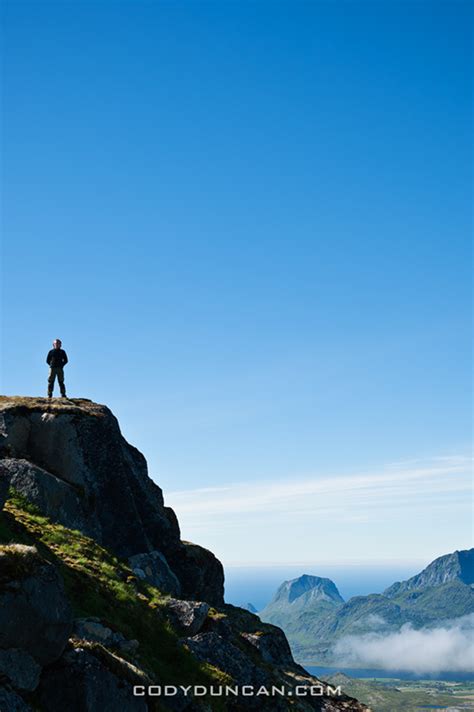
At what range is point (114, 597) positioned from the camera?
28.9m

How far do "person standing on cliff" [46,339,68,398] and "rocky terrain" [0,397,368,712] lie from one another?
286 cm

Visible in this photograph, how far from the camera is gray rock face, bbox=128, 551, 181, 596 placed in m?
40.3

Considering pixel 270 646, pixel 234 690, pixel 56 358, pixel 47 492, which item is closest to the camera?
pixel 234 690

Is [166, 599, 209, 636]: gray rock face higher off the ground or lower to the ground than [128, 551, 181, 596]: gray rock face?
lower

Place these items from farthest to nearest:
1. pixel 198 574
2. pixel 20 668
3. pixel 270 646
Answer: pixel 198 574 < pixel 270 646 < pixel 20 668

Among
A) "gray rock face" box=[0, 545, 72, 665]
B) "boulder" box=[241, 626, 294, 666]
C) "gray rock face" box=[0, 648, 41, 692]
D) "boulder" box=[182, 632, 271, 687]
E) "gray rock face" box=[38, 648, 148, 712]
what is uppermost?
"gray rock face" box=[0, 545, 72, 665]

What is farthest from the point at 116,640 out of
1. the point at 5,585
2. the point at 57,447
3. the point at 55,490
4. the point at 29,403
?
the point at 29,403

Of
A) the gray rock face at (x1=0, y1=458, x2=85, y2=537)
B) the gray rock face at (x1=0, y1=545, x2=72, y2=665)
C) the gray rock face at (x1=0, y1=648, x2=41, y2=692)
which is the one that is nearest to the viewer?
the gray rock face at (x1=0, y1=648, x2=41, y2=692)

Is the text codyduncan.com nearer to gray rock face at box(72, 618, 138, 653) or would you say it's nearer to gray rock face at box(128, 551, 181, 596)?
gray rock face at box(72, 618, 138, 653)

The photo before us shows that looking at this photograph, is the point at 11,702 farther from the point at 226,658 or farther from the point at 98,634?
the point at 226,658

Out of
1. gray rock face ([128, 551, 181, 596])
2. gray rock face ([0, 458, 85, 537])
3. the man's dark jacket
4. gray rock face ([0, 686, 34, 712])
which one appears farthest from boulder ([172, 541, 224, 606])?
gray rock face ([0, 686, 34, 712])

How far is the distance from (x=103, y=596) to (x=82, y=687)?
30.5 feet

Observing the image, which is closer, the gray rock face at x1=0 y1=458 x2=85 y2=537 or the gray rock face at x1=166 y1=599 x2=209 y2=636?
the gray rock face at x1=166 y1=599 x2=209 y2=636

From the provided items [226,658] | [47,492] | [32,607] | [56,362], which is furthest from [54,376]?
[32,607]
